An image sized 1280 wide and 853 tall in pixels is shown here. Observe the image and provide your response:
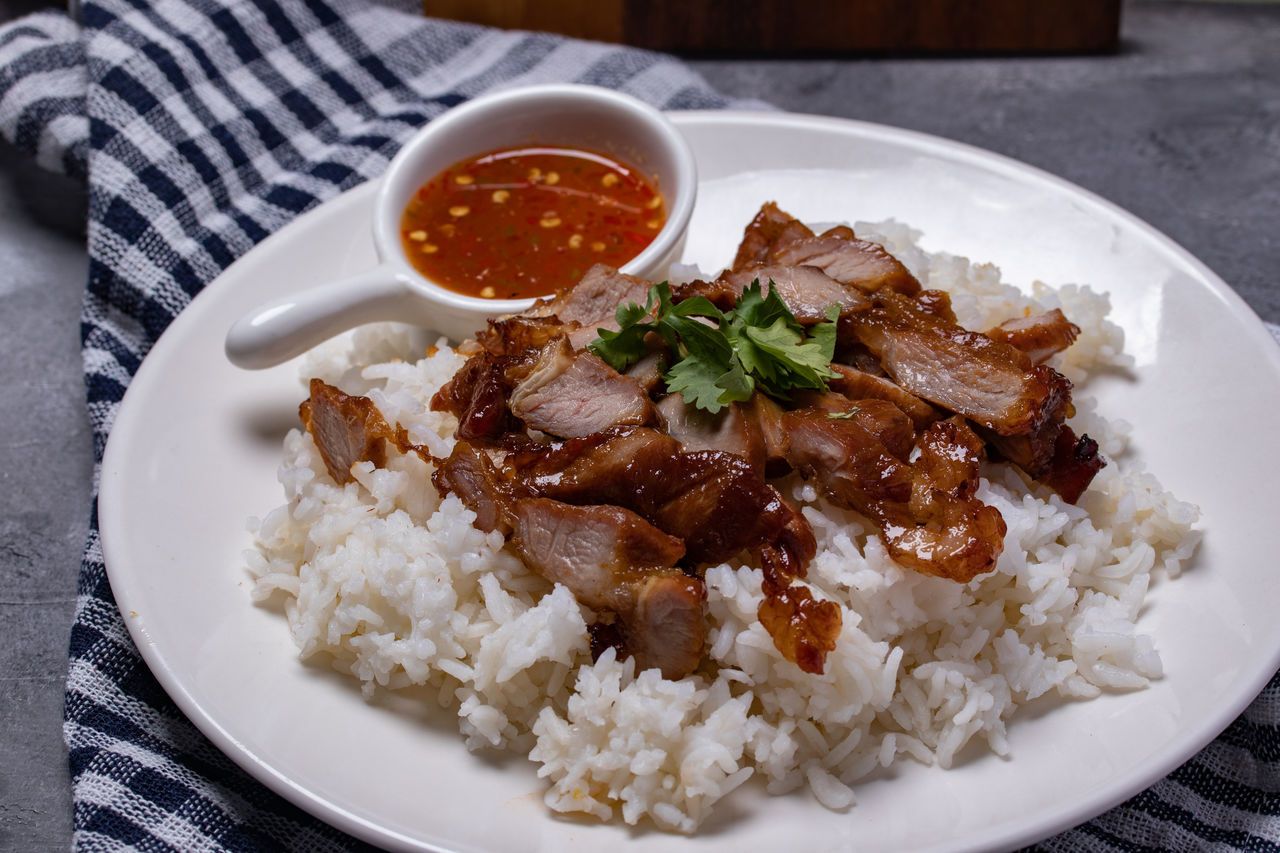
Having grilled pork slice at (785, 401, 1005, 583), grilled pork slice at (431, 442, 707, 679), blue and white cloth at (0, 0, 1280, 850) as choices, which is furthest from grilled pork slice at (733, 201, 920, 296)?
blue and white cloth at (0, 0, 1280, 850)

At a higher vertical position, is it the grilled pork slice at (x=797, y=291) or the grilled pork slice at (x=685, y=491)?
the grilled pork slice at (x=797, y=291)

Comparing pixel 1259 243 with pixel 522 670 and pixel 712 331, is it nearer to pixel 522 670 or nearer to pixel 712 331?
pixel 712 331

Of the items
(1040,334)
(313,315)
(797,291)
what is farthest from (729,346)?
(313,315)

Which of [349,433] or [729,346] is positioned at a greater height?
[729,346]

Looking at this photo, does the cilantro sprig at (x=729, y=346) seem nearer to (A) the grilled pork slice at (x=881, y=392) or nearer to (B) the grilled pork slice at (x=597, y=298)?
(A) the grilled pork slice at (x=881, y=392)

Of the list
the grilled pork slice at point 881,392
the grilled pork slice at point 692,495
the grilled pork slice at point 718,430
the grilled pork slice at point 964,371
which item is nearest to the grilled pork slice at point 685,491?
the grilled pork slice at point 692,495

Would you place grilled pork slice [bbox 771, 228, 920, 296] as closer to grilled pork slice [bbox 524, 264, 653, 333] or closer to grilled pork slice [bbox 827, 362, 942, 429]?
grilled pork slice [bbox 827, 362, 942, 429]

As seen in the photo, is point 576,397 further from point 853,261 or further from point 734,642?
point 853,261
